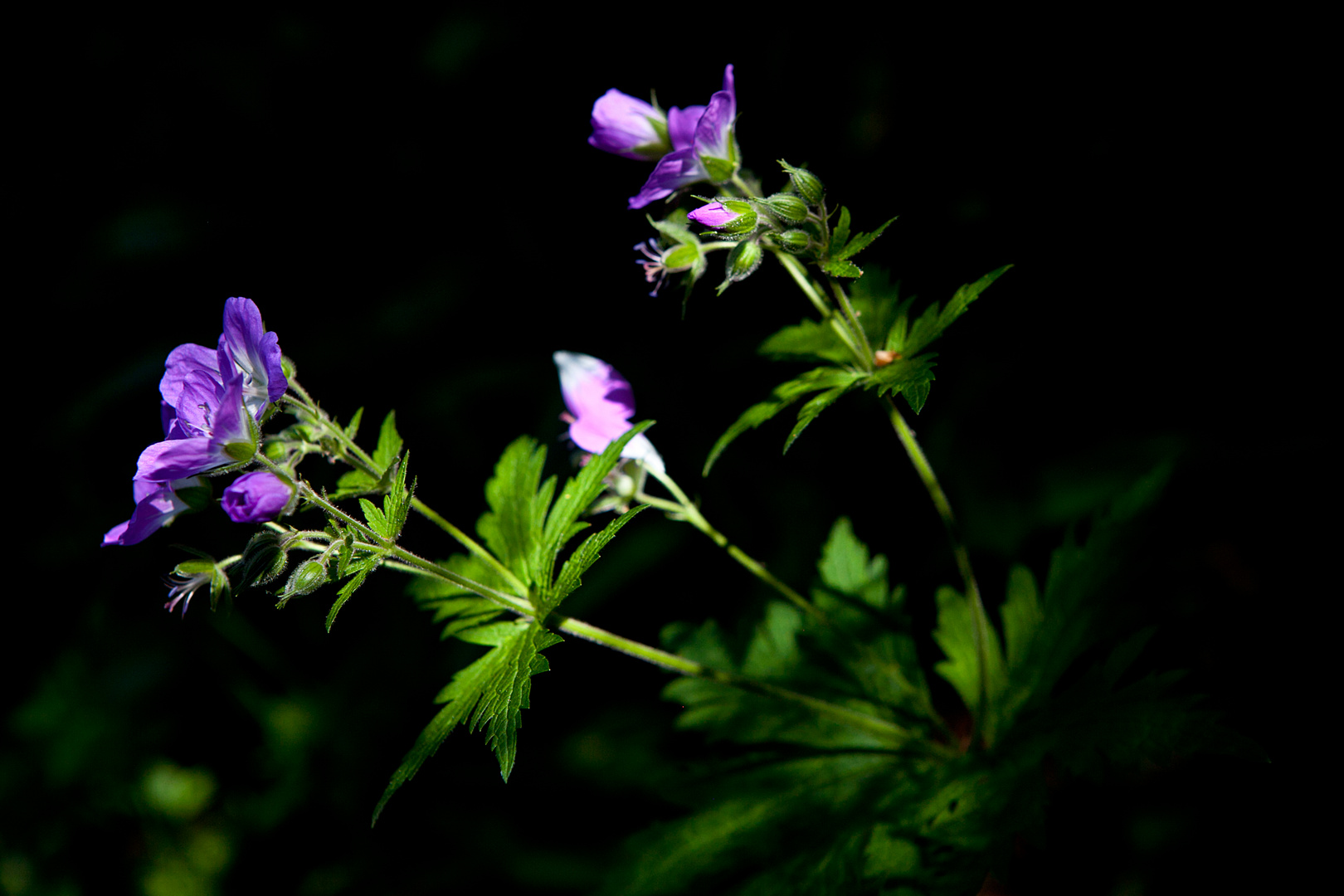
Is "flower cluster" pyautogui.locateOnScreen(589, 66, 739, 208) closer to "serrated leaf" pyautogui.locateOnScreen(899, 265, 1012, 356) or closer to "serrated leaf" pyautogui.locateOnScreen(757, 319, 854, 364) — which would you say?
"serrated leaf" pyautogui.locateOnScreen(757, 319, 854, 364)

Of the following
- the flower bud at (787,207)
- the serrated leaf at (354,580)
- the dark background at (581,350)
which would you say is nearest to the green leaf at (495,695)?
the serrated leaf at (354,580)

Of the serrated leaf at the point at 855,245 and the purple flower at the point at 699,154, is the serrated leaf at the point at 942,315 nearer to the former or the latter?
the serrated leaf at the point at 855,245

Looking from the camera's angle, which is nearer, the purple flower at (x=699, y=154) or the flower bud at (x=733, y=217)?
the flower bud at (x=733, y=217)

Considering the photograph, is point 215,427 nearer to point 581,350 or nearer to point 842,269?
point 842,269

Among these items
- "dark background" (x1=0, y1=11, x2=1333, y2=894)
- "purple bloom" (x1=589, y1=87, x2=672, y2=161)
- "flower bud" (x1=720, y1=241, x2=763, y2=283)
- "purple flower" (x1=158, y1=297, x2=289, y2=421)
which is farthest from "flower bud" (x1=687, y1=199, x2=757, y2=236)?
"dark background" (x1=0, y1=11, x2=1333, y2=894)

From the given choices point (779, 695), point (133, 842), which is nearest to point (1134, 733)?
point (779, 695)

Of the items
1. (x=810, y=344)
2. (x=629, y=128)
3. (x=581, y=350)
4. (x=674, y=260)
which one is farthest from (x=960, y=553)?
(x=581, y=350)

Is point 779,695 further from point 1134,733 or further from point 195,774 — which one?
point 195,774
